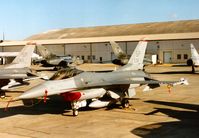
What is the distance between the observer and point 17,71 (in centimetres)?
2498

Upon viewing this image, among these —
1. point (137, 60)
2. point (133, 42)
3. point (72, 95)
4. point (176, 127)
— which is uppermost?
point (133, 42)

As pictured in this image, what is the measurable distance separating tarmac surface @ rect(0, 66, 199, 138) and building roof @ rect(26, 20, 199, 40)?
68.0 meters

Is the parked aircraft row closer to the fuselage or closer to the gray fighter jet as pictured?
the fuselage

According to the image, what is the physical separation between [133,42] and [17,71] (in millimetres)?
52287

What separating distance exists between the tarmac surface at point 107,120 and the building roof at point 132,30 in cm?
6803

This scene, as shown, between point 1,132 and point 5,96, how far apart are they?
1156 centimetres

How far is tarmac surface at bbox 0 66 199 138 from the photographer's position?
13531 millimetres

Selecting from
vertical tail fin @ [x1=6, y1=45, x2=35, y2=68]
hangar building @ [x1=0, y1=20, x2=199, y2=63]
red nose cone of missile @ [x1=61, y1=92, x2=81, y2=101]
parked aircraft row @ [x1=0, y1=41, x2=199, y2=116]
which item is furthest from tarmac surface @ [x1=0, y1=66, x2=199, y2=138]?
hangar building @ [x1=0, y1=20, x2=199, y2=63]

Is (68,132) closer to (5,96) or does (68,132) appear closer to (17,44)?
(5,96)

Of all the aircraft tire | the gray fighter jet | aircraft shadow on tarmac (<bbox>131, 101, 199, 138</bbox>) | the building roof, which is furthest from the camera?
the building roof

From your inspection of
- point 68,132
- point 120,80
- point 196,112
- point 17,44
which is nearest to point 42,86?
point 68,132

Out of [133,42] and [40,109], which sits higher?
[133,42]

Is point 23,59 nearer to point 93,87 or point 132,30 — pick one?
point 93,87

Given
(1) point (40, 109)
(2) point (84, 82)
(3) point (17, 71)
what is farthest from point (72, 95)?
(3) point (17, 71)
